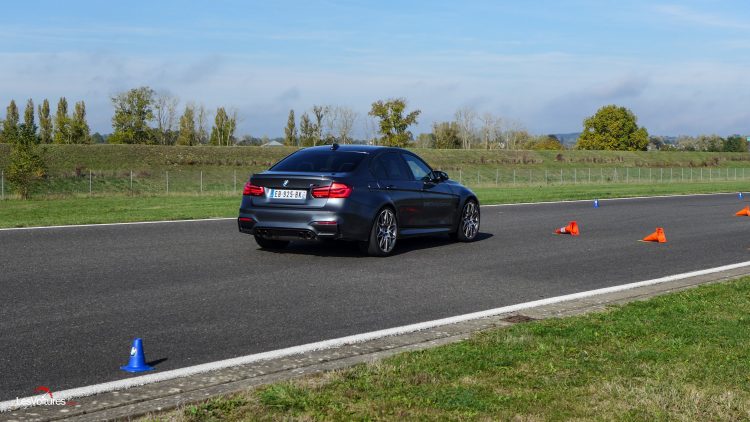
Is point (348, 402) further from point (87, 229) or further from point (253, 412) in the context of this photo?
point (87, 229)

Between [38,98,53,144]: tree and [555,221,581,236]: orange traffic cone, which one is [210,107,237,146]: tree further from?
[555,221,581,236]: orange traffic cone

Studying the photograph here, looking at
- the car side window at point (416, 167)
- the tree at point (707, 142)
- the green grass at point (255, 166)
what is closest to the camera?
the car side window at point (416, 167)

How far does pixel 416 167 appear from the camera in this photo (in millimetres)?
13219

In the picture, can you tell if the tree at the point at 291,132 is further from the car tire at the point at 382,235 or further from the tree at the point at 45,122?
the car tire at the point at 382,235

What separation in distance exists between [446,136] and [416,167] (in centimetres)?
10521

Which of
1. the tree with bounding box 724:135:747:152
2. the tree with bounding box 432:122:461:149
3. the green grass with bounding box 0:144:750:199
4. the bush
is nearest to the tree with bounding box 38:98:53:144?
the green grass with bounding box 0:144:750:199

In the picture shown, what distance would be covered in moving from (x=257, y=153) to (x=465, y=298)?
245ft

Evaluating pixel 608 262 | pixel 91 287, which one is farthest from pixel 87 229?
pixel 608 262

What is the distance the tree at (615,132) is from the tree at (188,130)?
190ft

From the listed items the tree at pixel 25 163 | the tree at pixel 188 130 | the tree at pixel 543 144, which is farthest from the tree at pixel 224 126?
the tree at pixel 25 163

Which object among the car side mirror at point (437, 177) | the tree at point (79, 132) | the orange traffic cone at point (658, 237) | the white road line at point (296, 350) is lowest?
the white road line at point (296, 350)

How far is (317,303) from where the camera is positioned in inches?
316

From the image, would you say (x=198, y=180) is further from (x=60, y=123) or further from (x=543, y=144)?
(x=543, y=144)

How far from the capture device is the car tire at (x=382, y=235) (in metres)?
11.6
